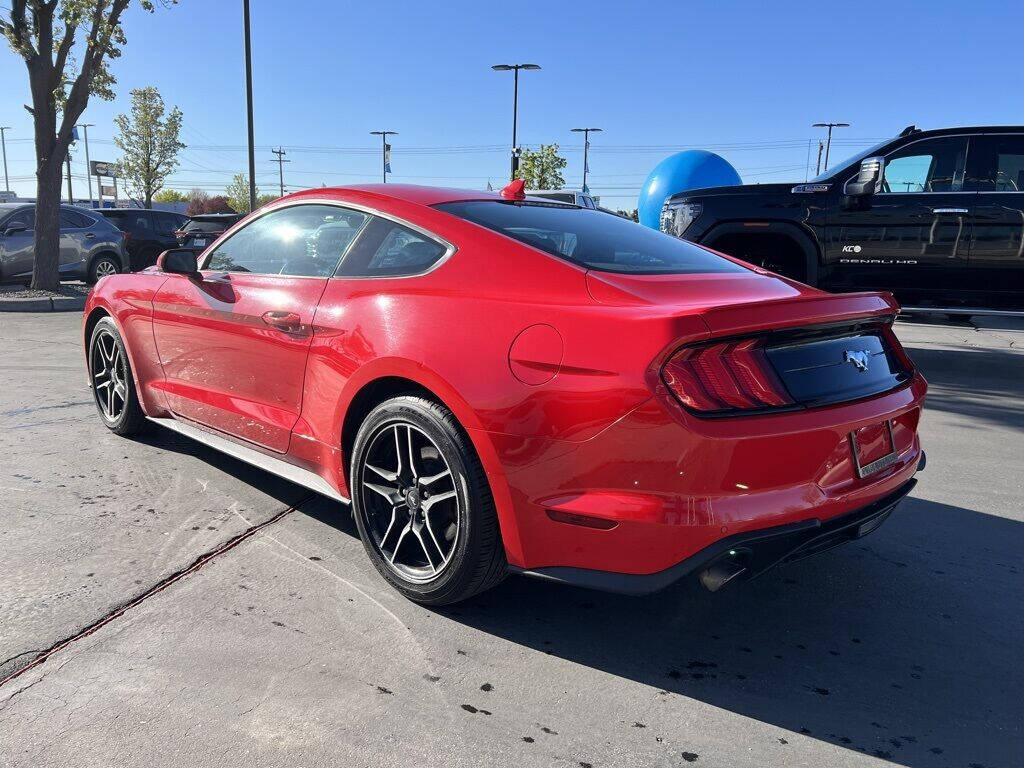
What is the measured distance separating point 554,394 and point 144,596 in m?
1.71

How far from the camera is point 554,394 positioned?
92.7 inches

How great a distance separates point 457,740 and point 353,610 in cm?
82

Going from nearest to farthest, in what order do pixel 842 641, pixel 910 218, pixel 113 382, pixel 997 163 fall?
pixel 842 641 → pixel 113 382 → pixel 997 163 → pixel 910 218

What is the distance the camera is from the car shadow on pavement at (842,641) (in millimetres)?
2227

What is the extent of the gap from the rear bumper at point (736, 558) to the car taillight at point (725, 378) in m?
0.37

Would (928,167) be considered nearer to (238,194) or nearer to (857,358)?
(857,358)

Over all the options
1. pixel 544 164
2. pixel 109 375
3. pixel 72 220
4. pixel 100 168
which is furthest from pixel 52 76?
pixel 100 168

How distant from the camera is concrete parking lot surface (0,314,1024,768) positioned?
2.12 metres

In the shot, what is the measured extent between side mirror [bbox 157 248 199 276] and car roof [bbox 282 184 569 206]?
706 mm

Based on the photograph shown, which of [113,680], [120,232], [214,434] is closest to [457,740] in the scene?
[113,680]

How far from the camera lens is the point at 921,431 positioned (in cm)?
547

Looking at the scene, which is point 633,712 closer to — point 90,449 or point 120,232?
point 90,449

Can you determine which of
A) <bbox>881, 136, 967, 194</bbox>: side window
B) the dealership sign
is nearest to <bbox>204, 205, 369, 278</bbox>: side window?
<bbox>881, 136, 967, 194</bbox>: side window

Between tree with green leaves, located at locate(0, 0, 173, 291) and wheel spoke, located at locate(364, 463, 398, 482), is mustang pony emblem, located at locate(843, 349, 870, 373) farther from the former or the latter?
tree with green leaves, located at locate(0, 0, 173, 291)
